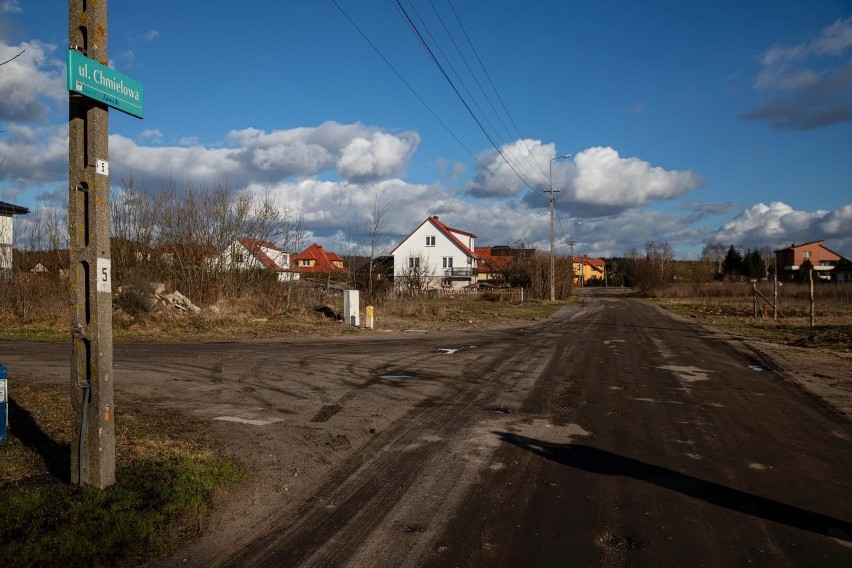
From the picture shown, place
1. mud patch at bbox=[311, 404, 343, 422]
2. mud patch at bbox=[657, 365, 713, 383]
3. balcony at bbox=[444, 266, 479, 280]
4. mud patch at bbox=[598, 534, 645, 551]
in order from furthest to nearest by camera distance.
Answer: balcony at bbox=[444, 266, 479, 280] < mud patch at bbox=[657, 365, 713, 383] < mud patch at bbox=[311, 404, 343, 422] < mud patch at bbox=[598, 534, 645, 551]

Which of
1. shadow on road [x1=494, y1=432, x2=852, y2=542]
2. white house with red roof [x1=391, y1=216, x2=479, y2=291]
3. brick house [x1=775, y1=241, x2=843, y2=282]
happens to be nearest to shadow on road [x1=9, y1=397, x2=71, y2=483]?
shadow on road [x1=494, y1=432, x2=852, y2=542]

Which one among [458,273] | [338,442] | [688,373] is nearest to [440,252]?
[458,273]

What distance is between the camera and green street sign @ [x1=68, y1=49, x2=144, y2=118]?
456 centimetres

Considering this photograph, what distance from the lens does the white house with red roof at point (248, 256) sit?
26.6m

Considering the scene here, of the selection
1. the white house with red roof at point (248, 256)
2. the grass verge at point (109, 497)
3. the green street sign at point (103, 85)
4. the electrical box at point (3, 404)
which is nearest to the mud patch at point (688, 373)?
the grass verge at point (109, 497)

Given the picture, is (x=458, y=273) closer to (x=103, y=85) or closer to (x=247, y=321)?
(x=247, y=321)

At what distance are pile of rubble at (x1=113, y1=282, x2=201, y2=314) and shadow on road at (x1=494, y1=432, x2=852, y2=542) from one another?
1809 centimetres

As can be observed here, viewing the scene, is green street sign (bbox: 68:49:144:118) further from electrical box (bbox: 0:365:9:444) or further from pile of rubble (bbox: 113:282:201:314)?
pile of rubble (bbox: 113:282:201:314)

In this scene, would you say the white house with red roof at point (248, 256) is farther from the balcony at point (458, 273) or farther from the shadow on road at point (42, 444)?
the balcony at point (458, 273)

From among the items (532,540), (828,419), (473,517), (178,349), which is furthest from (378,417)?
(178,349)

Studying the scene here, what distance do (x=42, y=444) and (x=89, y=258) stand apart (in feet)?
9.02

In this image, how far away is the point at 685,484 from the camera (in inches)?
223

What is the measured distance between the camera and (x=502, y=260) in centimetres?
6700

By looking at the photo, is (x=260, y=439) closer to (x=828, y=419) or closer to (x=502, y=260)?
(x=828, y=419)
